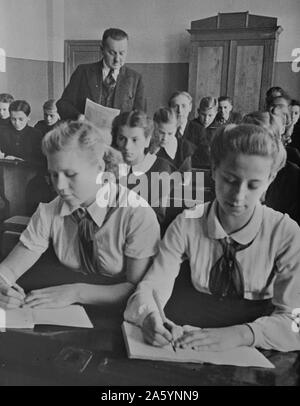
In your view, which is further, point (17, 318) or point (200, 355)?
point (17, 318)

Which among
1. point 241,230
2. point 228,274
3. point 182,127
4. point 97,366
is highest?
point 182,127

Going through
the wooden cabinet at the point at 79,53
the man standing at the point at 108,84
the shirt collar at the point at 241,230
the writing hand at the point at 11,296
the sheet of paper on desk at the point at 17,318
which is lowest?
the sheet of paper on desk at the point at 17,318

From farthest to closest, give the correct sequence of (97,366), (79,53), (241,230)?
(79,53)
(241,230)
(97,366)

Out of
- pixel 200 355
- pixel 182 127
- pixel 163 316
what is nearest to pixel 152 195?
pixel 182 127

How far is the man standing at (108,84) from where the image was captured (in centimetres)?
127

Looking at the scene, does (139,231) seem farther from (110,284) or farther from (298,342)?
(298,342)

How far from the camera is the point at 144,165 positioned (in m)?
1.28

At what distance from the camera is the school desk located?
111 cm

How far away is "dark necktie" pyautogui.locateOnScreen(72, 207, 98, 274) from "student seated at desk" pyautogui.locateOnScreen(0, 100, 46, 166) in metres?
0.17

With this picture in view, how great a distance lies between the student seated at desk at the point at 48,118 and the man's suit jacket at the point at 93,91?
0.01 m

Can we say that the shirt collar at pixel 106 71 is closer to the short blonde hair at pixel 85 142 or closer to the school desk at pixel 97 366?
the short blonde hair at pixel 85 142

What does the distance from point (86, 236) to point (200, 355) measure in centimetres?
44

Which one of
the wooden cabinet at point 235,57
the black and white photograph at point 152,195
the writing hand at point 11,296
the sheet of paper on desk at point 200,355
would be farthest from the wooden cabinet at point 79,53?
the sheet of paper on desk at point 200,355

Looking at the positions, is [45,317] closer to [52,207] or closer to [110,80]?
[52,207]
